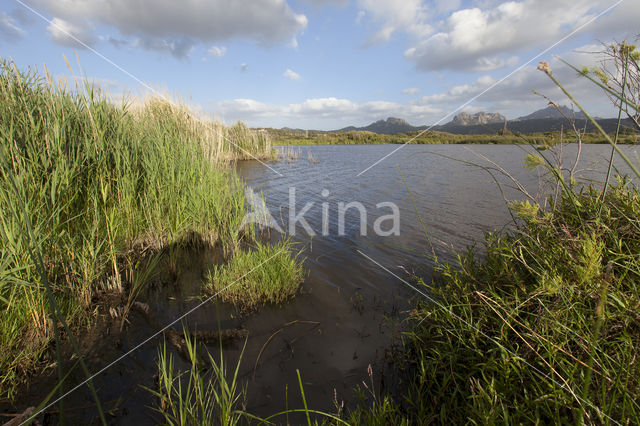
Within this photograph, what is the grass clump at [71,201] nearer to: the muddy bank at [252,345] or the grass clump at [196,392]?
the muddy bank at [252,345]

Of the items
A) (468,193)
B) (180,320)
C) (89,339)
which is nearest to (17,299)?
(89,339)

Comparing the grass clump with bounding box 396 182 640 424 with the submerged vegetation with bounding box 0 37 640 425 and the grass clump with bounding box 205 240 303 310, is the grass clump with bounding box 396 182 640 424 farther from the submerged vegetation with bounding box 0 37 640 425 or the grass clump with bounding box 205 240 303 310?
the grass clump with bounding box 205 240 303 310

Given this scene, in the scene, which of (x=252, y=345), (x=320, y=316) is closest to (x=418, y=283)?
(x=320, y=316)

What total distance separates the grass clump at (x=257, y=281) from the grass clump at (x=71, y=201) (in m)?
1.24

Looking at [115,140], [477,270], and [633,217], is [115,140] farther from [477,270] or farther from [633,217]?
[633,217]

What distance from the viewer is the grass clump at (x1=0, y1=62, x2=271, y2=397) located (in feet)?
8.68

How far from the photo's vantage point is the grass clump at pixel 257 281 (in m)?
4.14

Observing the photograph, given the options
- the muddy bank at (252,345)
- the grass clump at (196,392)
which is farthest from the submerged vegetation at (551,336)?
the grass clump at (196,392)

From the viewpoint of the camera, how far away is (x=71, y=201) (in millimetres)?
3270

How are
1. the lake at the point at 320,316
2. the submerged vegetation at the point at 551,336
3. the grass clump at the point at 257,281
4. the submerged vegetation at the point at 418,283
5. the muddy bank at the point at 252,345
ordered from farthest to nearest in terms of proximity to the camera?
the grass clump at the point at 257,281
the lake at the point at 320,316
the muddy bank at the point at 252,345
the submerged vegetation at the point at 418,283
the submerged vegetation at the point at 551,336

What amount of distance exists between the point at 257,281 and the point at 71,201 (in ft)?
7.99

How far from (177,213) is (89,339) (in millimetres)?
2426

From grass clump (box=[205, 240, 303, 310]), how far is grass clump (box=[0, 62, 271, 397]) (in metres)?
1.24

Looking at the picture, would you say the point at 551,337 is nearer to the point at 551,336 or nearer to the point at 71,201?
the point at 551,336
